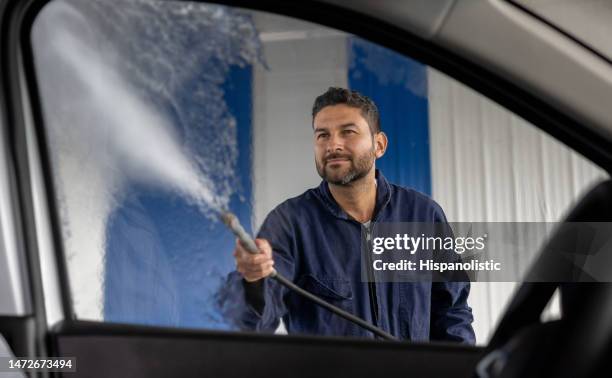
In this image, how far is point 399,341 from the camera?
3.76 feet

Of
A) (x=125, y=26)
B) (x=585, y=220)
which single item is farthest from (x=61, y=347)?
(x=585, y=220)

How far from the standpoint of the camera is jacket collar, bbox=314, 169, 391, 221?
1117 millimetres

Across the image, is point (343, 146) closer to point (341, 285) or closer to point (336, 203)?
point (336, 203)

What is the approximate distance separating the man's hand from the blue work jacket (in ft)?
0.04

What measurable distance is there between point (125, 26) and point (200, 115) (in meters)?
0.27

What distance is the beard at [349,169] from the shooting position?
3.66 ft

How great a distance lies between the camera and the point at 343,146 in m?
1.13

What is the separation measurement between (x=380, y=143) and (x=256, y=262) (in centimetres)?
36

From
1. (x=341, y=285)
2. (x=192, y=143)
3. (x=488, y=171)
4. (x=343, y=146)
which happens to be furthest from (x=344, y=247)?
(x=192, y=143)

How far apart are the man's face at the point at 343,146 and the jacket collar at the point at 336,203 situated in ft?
0.07

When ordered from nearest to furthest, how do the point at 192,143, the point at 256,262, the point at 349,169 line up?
1. the point at 349,169
2. the point at 256,262
3. the point at 192,143

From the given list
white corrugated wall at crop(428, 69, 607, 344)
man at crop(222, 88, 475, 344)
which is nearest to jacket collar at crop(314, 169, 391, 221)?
man at crop(222, 88, 475, 344)

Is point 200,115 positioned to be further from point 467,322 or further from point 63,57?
point 467,322

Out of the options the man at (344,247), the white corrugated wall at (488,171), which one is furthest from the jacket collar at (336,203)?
A: the white corrugated wall at (488,171)
